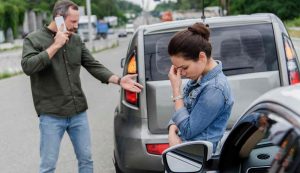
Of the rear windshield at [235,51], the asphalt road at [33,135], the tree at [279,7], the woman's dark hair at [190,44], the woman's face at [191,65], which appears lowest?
the tree at [279,7]

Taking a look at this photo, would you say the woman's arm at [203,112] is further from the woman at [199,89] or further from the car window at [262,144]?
the car window at [262,144]

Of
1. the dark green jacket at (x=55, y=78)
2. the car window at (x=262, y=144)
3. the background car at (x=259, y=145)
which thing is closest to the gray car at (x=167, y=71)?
the dark green jacket at (x=55, y=78)

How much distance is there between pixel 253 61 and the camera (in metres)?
4.78

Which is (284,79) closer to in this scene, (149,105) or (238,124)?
(149,105)

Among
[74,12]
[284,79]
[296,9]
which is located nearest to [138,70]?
[74,12]

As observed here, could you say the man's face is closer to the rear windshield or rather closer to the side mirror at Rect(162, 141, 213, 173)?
the rear windshield

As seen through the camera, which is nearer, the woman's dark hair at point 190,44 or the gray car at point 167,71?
the woman's dark hair at point 190,44

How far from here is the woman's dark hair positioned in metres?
2.96

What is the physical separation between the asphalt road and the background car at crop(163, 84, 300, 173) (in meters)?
3.53

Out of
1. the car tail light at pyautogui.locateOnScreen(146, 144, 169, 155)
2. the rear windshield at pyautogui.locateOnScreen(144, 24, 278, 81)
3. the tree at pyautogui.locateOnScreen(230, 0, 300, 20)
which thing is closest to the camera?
the car tail light at pyautogui.locateOnScreen(146, 144, 169, 155)

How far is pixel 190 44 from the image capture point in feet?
9.72

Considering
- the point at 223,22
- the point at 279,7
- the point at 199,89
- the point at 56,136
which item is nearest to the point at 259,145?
the point at 199,89

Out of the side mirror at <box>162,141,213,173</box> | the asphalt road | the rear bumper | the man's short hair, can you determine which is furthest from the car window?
the asphalt road

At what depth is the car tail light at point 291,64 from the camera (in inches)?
185
